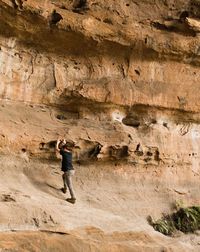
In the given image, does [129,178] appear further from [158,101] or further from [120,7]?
[120,7]

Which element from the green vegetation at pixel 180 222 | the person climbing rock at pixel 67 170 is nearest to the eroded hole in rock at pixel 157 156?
the green vegetation at pixel 180 222

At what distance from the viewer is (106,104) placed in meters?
12.6

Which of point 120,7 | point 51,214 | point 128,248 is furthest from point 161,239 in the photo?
point 120,7

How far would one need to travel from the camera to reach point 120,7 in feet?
44.3

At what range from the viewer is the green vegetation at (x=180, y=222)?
1068 cm

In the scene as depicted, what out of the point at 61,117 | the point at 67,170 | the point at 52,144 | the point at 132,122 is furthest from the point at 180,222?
the point at 61,117

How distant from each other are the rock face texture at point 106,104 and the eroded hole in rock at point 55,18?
2 centimetres

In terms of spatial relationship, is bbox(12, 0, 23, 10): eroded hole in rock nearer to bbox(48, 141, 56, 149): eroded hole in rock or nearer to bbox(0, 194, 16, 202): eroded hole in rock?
bbox(48, 141, 56, 149): eroded hole in rock

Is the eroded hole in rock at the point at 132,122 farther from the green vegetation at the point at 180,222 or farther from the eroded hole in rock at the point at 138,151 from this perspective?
the green vegetation at the point at 180,222

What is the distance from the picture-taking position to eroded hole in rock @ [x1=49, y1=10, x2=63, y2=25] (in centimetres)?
1175

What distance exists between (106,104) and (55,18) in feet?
8.31

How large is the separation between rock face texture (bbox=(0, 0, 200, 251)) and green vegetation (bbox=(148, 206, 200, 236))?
0.32 meters

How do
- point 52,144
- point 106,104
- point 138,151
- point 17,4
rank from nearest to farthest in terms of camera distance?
point 17,4
point 52,144
point 138,151
point 106,104

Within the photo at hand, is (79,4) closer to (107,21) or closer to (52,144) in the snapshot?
(107,21)
